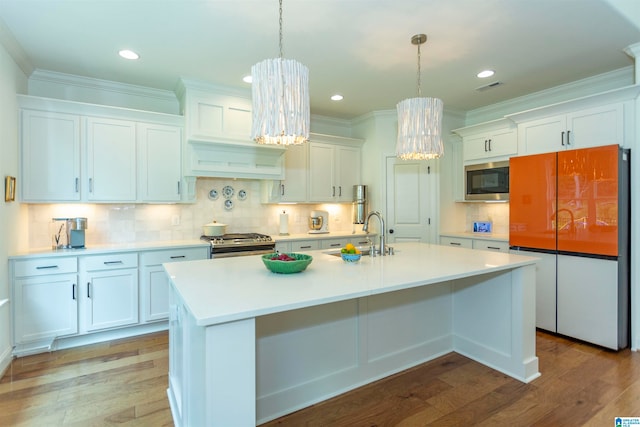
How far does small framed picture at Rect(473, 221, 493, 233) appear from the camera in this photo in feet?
14.9

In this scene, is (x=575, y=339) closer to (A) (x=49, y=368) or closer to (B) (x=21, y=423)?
(B) (x=21, y=423)

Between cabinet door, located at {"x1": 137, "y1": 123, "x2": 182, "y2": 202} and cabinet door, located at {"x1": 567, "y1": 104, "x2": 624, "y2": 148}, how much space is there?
412 centimetres

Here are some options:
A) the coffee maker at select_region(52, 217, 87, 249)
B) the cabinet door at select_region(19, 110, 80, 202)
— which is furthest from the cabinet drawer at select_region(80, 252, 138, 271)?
the cabinet door at select_region(19, 110, 80, 202)

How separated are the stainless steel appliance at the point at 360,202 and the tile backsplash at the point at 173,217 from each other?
2.02 ft

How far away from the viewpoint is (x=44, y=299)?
9.48 ft

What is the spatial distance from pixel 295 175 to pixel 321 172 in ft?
1.38

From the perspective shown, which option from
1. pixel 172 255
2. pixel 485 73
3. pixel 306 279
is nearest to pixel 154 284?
pixel 172 255

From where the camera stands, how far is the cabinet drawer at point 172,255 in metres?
3.31

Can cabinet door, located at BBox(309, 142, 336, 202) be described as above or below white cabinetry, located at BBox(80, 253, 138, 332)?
above

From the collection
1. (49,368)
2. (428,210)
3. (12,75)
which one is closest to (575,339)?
(428,210)

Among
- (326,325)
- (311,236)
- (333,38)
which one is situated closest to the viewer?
(326,325)

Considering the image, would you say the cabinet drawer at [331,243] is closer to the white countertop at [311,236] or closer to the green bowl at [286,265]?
the white countertop at [311,236]

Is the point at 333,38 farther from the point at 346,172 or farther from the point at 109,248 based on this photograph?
the point at 109,248

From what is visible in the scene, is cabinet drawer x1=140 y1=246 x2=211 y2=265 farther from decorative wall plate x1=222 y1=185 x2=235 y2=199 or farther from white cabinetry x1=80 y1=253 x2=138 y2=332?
decorative wall plate x1=222 y1=185 x2=235 y2=199
